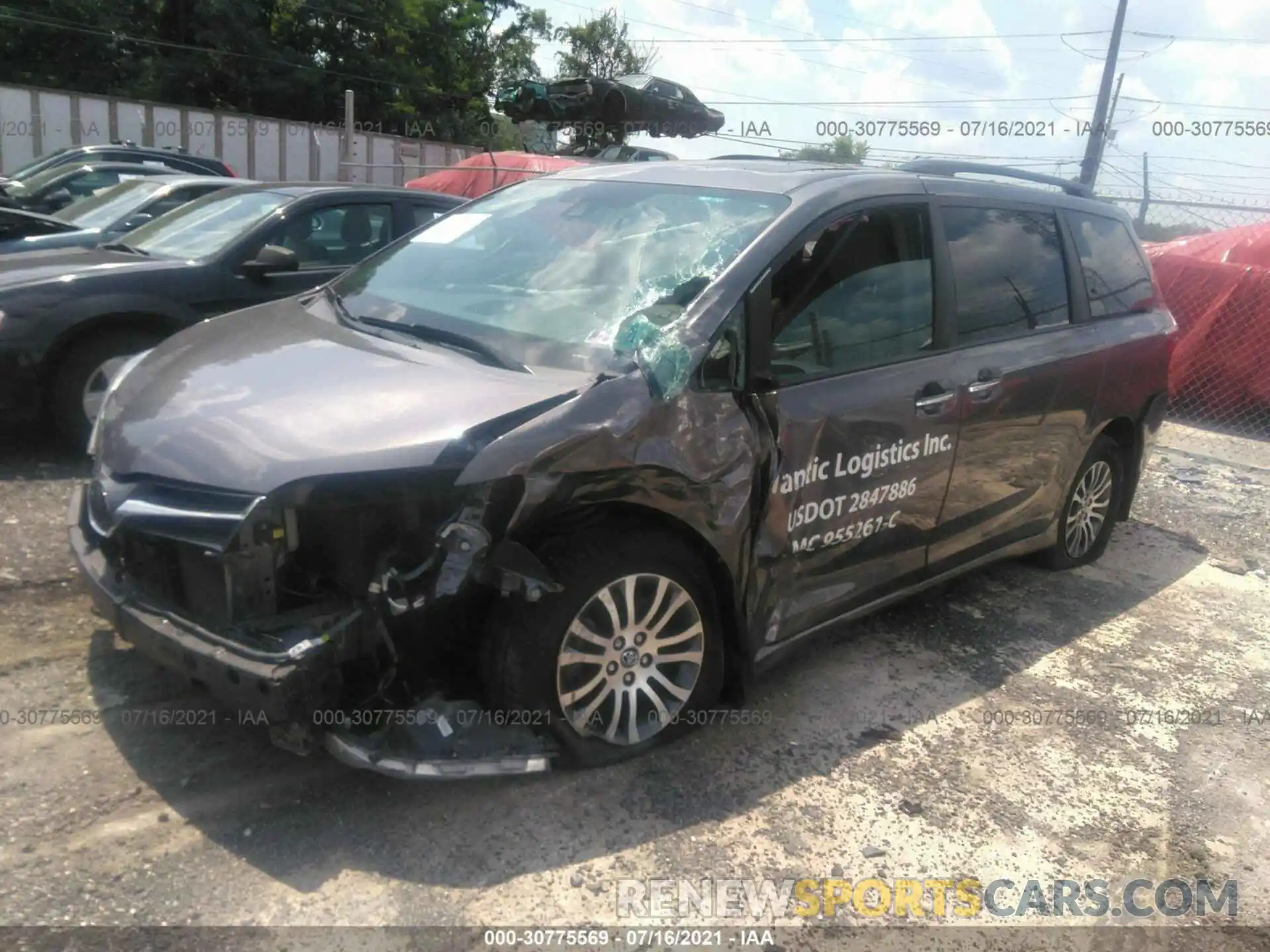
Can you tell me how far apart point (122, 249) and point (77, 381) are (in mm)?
1235

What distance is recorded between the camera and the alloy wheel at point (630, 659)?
2.88 meters

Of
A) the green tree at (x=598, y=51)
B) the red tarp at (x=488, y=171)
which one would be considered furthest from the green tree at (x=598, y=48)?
the red tarp at (x=488, y=171)

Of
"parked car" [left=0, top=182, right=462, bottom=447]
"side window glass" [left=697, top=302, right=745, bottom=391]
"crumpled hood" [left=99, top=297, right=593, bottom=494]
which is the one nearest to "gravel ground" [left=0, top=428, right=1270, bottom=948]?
"crumpled hood" [left=99, top=297, right=593, bottom=494]

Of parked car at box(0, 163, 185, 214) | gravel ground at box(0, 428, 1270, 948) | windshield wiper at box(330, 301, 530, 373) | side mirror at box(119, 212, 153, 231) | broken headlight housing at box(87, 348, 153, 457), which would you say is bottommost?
gravel ground at box(0, 428, 1270, 948)

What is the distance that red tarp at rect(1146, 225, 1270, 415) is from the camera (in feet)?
30.2


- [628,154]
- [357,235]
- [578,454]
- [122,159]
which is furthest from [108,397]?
[122,159]

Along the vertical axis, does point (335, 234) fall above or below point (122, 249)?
above

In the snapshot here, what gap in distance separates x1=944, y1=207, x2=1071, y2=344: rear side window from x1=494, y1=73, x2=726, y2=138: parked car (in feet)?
26.2

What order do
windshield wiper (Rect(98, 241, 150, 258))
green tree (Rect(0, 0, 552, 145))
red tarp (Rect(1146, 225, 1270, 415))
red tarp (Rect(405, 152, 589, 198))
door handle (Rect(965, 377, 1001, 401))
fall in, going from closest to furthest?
door handle (Rect(965, 377, 1001, 401))
windshield wiper (Rect(98, 241, 150, 258))
red tarp (Rect(1146, 225, 1270, 415))
red tarp (Rect(405, 152, 589, 198))
green tree (Rect(0, 0, 552, 145))

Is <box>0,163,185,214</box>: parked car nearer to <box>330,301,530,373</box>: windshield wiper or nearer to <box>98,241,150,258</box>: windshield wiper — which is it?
<box>98,241,150,258</box>: windshield wiper

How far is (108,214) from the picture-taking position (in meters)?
7.95

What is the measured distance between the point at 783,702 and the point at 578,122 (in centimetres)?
1017

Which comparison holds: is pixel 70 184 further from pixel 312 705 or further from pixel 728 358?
pixel 312 705

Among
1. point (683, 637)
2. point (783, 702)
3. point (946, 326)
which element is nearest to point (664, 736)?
point (683, 637)
